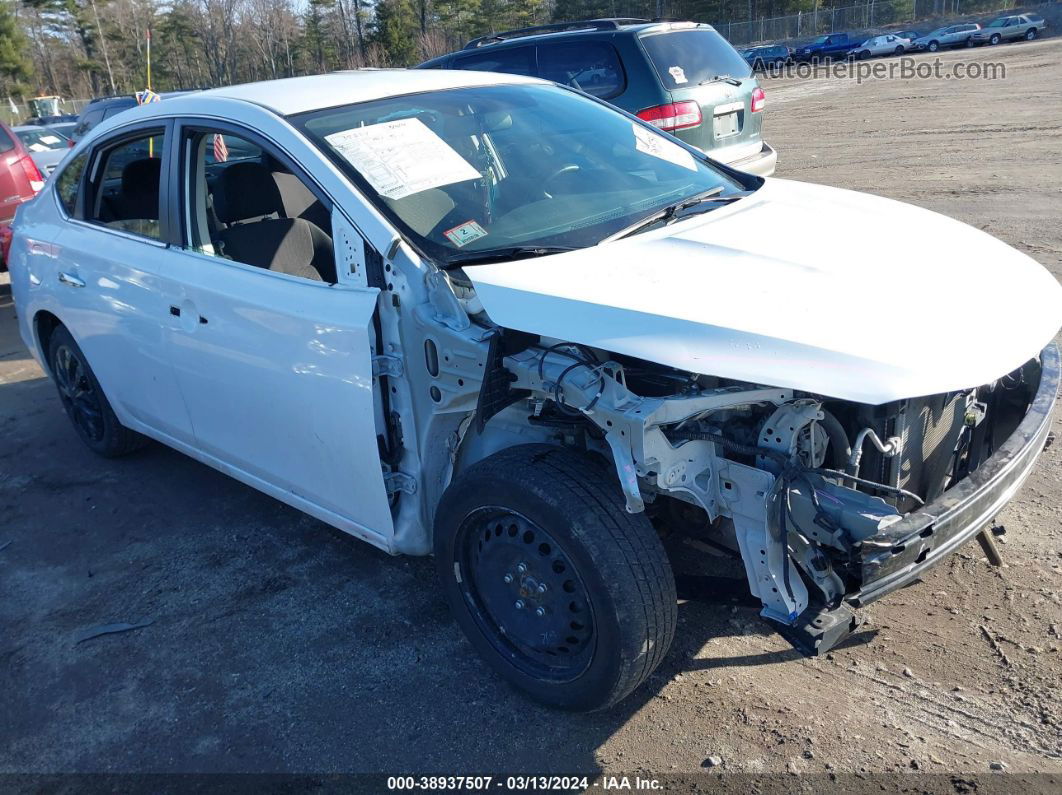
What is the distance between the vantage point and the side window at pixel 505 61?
9.05 meters

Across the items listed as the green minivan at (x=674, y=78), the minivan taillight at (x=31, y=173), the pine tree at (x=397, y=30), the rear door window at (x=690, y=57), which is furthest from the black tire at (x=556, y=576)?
the pine tree at (x=397, y=30)

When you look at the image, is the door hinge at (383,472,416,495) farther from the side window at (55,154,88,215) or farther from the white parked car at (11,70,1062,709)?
the side window at (55,154,88,215)

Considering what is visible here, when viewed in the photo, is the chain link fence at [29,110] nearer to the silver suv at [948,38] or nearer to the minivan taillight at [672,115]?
the silver suv at [948,38]

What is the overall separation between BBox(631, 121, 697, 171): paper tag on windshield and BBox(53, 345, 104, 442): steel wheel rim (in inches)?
121

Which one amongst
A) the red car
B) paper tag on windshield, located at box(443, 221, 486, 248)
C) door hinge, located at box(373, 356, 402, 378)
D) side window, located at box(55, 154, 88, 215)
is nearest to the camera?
door hinge, located at box(373, 356, 402, 378)

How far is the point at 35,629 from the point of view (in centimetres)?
349

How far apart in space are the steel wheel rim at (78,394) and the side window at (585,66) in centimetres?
523

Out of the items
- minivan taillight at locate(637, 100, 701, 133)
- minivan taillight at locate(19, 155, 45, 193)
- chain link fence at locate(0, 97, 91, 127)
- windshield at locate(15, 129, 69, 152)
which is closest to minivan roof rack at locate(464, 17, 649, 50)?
minivan taillight at locate(637, 100, 701, 133)

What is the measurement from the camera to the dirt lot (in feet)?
8.52

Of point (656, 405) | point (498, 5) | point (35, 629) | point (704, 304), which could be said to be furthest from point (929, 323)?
point (498, 5)

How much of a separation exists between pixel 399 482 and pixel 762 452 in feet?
4.11

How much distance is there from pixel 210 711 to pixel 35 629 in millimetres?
1065

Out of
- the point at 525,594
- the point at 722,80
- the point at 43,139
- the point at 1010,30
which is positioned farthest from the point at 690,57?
the point at 1010,30

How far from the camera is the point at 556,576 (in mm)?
2598
